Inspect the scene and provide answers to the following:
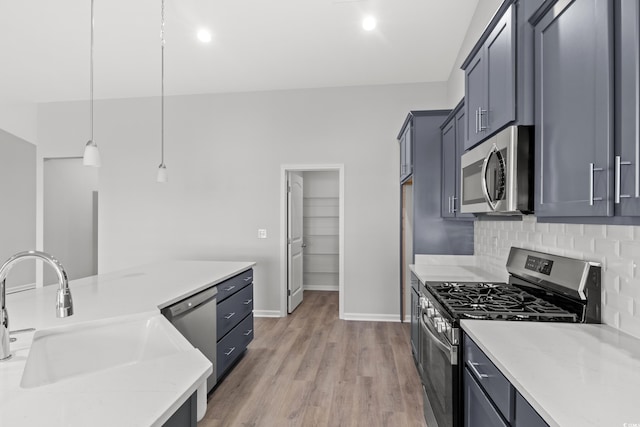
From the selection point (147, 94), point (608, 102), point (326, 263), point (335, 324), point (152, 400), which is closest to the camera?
point (152, 400)

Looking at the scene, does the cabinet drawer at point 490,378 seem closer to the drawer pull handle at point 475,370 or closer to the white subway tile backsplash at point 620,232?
the drawer pull handle at point 475,370

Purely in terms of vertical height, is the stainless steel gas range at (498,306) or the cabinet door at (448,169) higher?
the cabinet door at (448,169)

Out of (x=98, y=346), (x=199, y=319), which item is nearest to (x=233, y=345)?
(x=199, y=319)

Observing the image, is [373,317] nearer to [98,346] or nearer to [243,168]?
[243,168]

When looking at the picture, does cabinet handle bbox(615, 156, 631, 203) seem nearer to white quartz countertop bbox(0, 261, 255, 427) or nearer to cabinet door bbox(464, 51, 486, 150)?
cabinet door bbox(464, 51, 486, 150)

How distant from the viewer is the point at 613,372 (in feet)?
3.43

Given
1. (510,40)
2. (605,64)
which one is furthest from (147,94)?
(605,64)

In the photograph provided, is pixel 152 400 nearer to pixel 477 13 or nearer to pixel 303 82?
pixel 477 13

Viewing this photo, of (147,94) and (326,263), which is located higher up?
(147,94)

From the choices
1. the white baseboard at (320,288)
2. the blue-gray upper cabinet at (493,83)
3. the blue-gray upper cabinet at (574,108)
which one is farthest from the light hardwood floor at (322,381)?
the white baseboard at (320,288)

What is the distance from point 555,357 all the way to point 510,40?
1345mm

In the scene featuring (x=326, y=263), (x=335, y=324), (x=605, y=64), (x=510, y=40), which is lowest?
(x=335, y=324)

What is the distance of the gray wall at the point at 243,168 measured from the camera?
451cm

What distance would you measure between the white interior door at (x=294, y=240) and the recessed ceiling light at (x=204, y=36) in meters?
1.92
